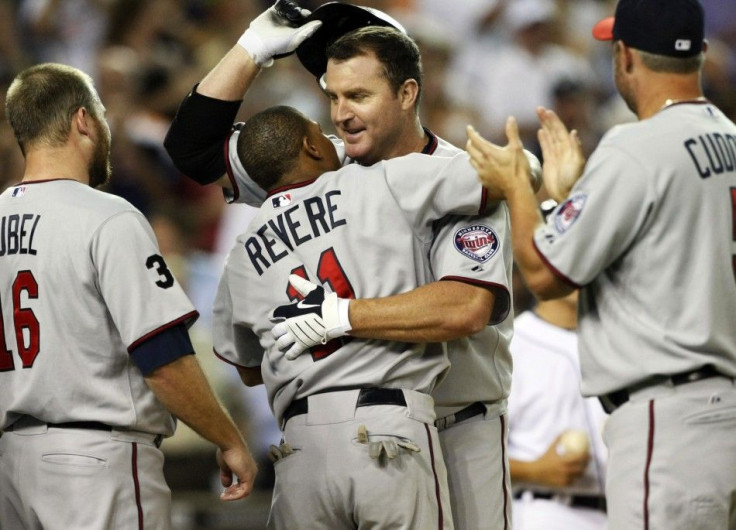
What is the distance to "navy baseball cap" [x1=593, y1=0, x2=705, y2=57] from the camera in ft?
10.5

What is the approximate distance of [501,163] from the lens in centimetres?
324

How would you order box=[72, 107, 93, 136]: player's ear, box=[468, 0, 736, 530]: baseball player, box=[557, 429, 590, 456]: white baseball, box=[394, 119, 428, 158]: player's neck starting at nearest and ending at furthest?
box=[468, 0, 736, 530]: baseball player < box=[72, 107, 93, 136]: player's ear < box=[394, 119, 428, 158]: player's neck < box=[557, 429, 590, 456]: white baseball

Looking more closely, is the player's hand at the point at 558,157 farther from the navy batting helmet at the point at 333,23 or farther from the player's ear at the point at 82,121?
the player's ear at the point at 82,121

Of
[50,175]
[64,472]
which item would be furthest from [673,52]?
[64,472]

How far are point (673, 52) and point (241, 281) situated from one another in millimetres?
1477

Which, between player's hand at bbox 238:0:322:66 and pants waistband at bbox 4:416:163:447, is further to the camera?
player's hand at bbox 238:0:322:66

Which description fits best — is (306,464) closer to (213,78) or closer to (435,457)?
(435,457)

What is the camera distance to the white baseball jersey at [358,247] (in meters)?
3.36

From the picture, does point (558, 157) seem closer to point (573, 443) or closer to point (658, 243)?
point (658, 243)

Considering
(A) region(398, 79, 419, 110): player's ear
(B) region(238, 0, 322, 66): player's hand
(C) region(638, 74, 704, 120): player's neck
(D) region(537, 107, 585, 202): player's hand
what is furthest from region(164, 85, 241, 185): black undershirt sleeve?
(C) region(638, 74, 704, 120): player's neck

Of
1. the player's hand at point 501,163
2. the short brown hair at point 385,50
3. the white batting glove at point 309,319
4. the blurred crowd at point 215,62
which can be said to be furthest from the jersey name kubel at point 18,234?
the blurred crowd at point 215,62

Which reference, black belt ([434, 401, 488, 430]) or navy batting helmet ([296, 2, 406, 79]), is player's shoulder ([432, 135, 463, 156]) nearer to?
navy batting helmet ([296, 2, 406, 79])

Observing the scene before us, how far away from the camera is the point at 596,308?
3.26m

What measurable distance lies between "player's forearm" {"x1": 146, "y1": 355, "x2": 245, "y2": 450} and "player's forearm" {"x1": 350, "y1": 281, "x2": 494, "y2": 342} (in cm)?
53
